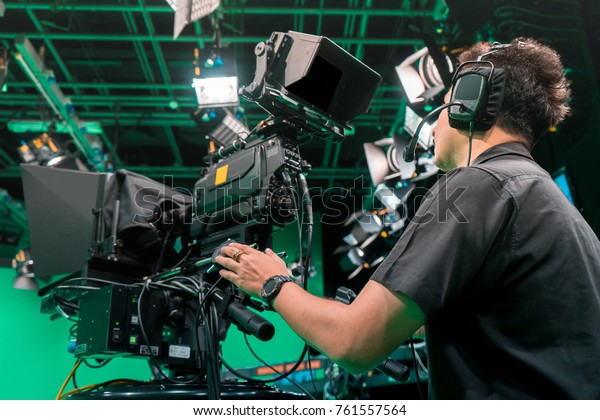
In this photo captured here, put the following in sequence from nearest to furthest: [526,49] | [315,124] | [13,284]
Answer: [526,49] < [315,124] < [13,284]

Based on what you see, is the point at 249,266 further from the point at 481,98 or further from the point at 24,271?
the point at 24,271

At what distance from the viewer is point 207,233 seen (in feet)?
5.79

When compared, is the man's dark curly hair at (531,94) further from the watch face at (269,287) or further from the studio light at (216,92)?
the studio light at (216,92)

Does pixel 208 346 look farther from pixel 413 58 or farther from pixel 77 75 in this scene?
pixel 77 75

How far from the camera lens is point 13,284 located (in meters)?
8.66

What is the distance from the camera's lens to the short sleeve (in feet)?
3.16

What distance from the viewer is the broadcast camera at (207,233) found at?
152 cm

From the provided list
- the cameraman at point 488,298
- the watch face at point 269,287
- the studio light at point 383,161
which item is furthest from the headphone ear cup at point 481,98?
the studio light at point 383,161

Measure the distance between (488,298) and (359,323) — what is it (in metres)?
0.27

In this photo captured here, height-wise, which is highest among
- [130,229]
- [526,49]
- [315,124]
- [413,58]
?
[413,58]

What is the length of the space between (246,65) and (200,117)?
69.1 inches

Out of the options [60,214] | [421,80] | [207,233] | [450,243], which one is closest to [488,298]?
[450,243]
